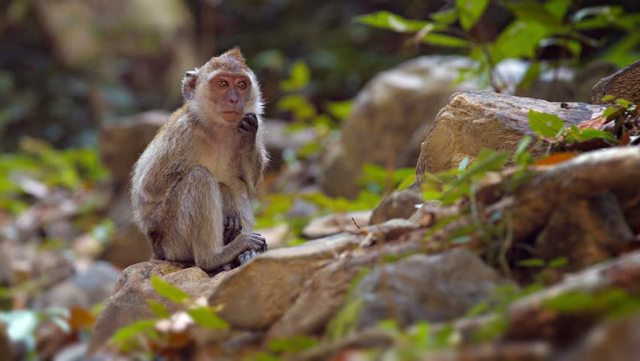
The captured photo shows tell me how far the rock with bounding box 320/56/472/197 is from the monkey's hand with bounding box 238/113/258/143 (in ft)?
16.0

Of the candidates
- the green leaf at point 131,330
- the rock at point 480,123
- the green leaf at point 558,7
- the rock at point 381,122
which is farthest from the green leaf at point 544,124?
the rock at point 381,122

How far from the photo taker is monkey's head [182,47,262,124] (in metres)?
6.00

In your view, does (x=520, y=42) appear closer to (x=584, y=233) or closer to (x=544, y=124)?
(x=544, y=124)

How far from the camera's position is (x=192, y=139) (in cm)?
585

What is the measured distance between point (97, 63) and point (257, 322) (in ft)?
52.0

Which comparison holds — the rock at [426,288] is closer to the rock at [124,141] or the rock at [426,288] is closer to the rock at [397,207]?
the rock at [397,207]

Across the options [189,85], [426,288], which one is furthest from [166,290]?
[189,85]

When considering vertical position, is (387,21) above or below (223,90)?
above

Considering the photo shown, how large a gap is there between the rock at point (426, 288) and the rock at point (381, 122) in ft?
24.9

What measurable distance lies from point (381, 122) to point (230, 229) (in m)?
5.40

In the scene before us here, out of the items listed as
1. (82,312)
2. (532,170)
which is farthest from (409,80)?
(532,170)

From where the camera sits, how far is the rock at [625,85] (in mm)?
5000

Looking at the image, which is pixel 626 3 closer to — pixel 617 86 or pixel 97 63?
pixel 617 86

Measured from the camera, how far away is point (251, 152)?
20.0ft
